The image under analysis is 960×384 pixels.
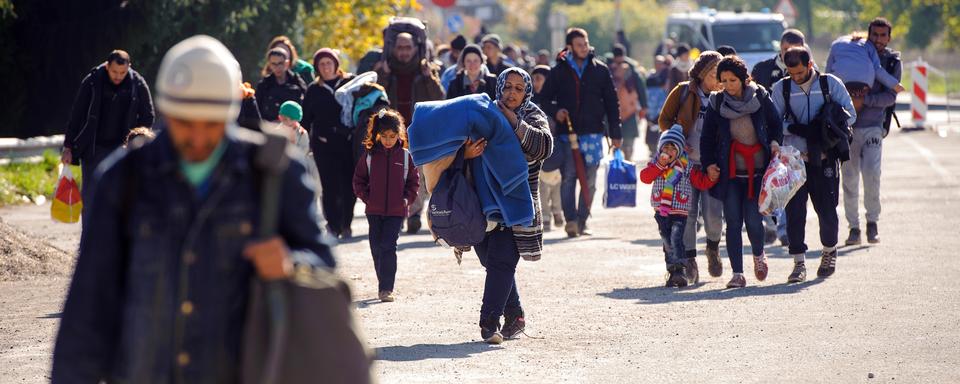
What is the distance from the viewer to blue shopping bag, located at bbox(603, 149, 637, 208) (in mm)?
14047

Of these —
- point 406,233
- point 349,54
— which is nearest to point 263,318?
point 406,233

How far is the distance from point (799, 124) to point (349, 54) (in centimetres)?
1710

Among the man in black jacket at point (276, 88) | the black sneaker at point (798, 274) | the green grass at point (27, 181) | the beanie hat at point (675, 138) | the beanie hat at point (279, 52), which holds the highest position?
the beanie hat at point (279, 52)

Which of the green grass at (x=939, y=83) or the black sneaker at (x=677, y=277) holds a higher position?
the green grass at (x=939, y=83)

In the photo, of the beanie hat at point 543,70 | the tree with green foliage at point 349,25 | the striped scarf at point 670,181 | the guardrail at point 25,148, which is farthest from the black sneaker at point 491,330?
the tree with green foliage at point 349,25

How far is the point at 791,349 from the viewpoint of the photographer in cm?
862

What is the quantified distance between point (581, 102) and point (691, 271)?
408cm

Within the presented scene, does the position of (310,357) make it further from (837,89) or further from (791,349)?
(837,89)

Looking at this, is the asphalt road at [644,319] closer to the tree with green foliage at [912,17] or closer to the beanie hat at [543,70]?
the beanie hat at [543,70]

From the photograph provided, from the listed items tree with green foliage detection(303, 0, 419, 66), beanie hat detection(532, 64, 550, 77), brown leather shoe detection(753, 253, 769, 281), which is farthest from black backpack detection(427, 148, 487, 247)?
tree with green foliage detection(303, 0, 419, 66)

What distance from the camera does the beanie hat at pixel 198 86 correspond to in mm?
4191

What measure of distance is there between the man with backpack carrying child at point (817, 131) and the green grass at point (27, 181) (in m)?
9.60

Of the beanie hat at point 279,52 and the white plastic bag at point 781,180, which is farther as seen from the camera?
the beanie hat at point 279,52

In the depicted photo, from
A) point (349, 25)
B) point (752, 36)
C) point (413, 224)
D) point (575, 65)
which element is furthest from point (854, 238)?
point (752, 36)
